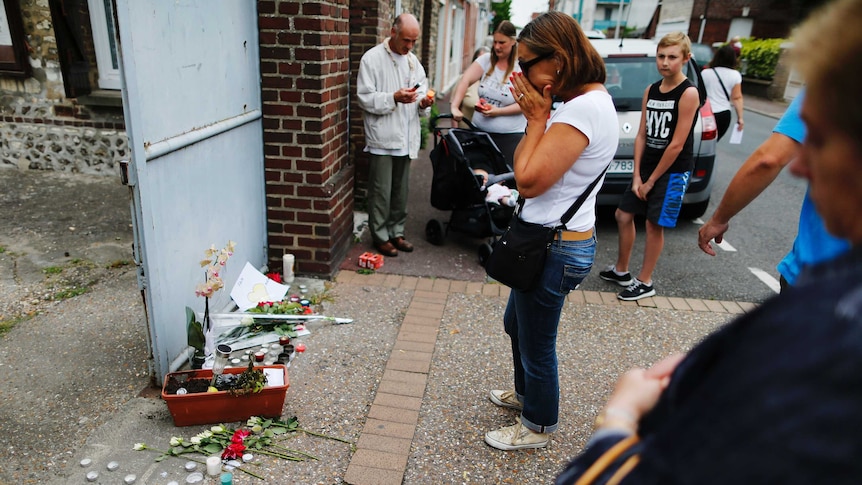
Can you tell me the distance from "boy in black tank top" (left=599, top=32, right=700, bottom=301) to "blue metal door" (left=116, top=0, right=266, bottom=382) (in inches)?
113

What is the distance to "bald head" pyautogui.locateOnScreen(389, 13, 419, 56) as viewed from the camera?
Answer: 461cm

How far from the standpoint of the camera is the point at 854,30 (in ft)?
2.13

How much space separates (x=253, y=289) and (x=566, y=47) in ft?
9.04

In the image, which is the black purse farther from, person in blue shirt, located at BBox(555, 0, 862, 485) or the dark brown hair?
person in blue shirt, located at BBox(555, 0, 862, 485)

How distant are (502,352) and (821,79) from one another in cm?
314

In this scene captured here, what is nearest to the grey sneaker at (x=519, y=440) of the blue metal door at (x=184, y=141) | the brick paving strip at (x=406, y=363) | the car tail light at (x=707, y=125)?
the brick paving strip at (x=406, y=363)

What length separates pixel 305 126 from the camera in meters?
4.25

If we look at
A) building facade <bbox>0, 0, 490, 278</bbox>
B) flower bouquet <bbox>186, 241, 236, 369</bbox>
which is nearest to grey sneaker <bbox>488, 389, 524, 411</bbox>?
flower bouquet <bbox>186, 241, 236, 369</bbox>

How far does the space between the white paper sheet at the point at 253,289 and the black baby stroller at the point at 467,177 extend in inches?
69.8

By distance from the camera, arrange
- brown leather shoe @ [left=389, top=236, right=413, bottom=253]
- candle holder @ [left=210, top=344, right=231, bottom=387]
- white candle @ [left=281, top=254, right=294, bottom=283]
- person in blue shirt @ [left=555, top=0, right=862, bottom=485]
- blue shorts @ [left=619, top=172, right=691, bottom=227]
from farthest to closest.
Answer: 1. brown leather shoe @ [left=389, top=236, right=413, bottom=253]
2. white candle @ [left=281, top=254, right=294, bottom=283]
3. blue shorts @ [left=619, top=172, right=691, bottom=227]
4. candle holder @ [left=210, top=344, right=231, bottom=387]
5. person in blue shirt @ [left=555, top=0, right=862, bottom=485]

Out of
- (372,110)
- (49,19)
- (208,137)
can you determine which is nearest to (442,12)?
(49,19)

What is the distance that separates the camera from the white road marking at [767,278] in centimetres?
503

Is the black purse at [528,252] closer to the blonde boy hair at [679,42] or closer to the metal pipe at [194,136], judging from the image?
the metal pipe at [194,136]

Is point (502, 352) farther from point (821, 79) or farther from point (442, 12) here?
point (442, 12)
